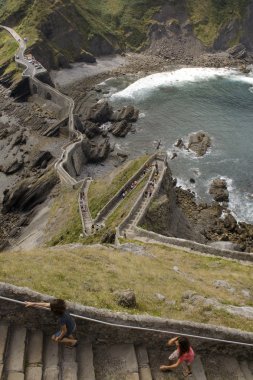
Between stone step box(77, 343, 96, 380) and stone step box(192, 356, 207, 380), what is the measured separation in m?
3.74

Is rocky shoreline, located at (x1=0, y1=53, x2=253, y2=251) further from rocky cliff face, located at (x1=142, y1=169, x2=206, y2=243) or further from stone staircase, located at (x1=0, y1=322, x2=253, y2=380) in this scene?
stone staircase, located at (x1=0, y1=322, x2=253, y2=380)

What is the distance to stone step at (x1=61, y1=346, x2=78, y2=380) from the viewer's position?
12.1 metres

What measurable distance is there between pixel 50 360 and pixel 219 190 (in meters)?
53.4

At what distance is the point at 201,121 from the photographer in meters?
89.2

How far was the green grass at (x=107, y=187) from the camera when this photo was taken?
152 feet

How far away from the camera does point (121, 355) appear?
13.5 meters

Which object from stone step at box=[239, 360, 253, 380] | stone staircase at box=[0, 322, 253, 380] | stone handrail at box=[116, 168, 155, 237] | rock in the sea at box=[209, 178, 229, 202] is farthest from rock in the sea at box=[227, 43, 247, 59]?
stone staircase at box=[0, 322, 253, 380]

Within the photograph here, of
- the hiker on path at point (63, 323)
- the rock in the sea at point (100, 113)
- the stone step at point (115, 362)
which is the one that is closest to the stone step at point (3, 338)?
the hiker on path at point (63, 323)

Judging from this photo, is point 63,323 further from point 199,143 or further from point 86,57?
point 86,57

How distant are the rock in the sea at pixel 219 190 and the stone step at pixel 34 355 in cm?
5111

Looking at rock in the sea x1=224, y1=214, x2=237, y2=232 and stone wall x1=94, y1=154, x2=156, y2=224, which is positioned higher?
stone wall x1=94, y1=154, x2=156, y2=224

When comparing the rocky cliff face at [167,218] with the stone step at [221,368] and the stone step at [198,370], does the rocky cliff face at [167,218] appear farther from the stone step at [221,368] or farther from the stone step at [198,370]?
the stone step at [198,370]

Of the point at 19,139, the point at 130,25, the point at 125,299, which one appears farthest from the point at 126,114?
the point at 125,299

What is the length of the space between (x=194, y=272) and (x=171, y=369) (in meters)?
13.1
